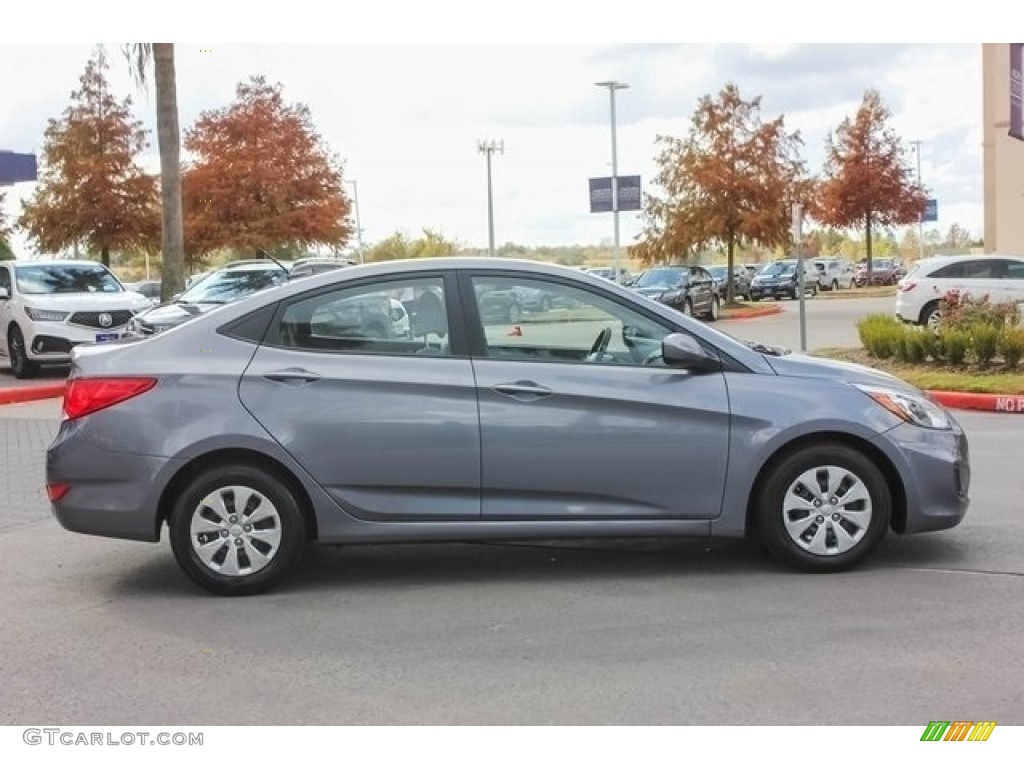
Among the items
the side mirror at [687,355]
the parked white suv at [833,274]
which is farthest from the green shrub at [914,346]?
the parked white suv at [833,274]

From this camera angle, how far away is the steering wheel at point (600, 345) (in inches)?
233

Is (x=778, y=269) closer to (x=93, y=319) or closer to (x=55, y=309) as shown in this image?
(x=93, y=319)

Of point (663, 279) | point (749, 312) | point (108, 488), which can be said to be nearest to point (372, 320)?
point (108, 488)

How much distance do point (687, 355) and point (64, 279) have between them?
1445cm

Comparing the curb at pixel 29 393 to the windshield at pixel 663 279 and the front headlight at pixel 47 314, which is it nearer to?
the front headlight at pixel 47 314

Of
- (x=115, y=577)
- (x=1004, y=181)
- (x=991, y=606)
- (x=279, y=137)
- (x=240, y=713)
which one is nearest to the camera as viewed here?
(x=240, y=713)

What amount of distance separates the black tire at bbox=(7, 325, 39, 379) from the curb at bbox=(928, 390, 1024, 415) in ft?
41.9

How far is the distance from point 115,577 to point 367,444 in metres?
1.73

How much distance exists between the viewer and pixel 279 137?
40438 mm

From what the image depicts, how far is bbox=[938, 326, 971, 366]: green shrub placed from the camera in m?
14.7

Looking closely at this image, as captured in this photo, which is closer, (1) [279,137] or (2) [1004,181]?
(2) [1004,181]

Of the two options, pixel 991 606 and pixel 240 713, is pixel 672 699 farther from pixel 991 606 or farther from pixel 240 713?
pixel 991 606

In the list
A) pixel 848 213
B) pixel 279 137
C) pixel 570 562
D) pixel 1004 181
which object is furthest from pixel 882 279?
pixel 570 562

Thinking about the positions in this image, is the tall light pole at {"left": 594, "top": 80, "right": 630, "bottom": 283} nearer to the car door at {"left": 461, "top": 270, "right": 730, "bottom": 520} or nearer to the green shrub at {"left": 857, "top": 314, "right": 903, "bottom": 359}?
the green shrub at {"left": 857, "top": 314, "right": 903, "bottom": 359}
